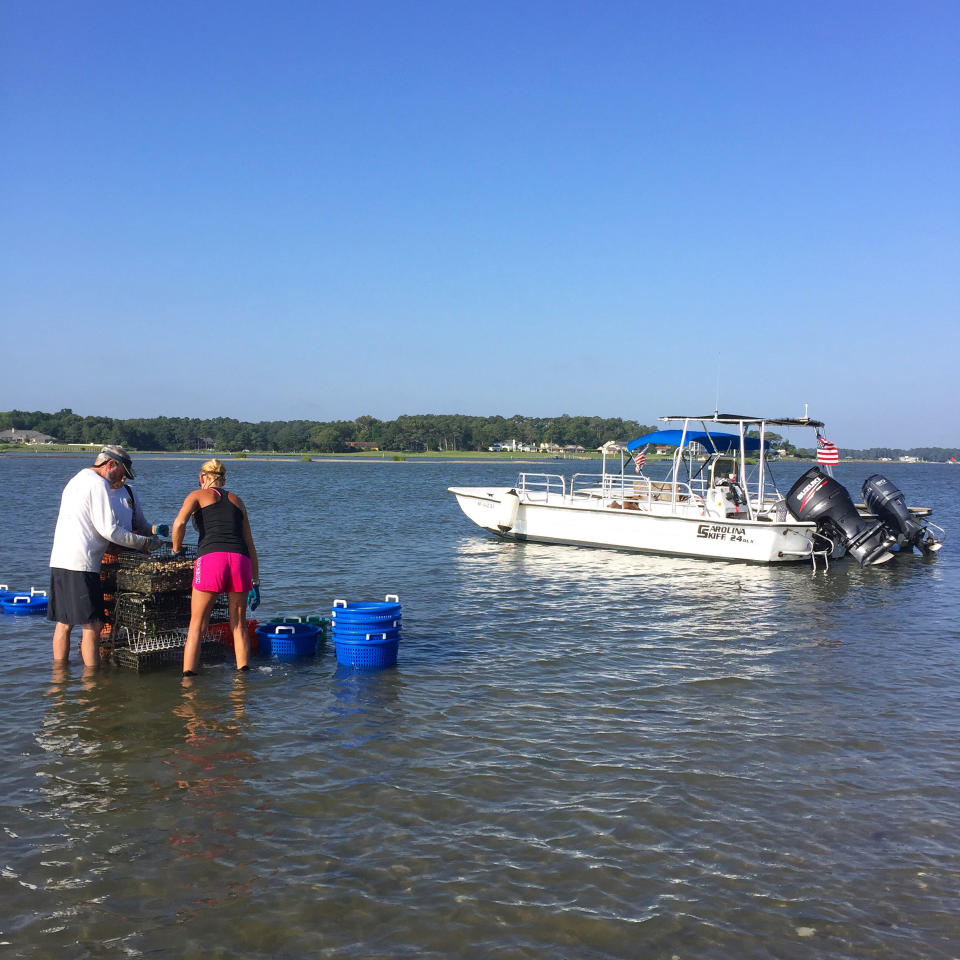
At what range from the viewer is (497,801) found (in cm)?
588

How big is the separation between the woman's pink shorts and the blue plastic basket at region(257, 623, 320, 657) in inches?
56.5

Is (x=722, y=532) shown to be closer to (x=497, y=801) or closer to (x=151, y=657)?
(x=151, y=657)

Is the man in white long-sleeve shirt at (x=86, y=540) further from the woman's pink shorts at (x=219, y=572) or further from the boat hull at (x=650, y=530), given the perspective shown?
the boat hull at (x=650, y=530)

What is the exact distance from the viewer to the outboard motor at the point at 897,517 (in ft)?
72.4

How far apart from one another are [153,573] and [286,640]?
5.95ft

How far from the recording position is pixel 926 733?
7.59 metres

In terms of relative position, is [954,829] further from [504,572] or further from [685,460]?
[685,460]

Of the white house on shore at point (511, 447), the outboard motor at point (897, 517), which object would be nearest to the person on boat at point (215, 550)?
the outboard motor at point (897, 517)

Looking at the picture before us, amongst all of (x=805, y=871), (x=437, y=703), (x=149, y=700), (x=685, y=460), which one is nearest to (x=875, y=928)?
(x=805, y=871)

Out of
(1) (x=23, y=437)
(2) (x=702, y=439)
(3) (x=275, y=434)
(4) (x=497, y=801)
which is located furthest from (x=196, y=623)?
(3) (x=275, y=434)

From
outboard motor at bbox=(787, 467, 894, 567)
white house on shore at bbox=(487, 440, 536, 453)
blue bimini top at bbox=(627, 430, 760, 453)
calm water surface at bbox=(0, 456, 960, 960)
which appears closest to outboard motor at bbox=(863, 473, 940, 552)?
outboard motor at bbox=(787, 467, 894, 567)

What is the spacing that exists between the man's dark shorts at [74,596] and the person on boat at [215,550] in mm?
853

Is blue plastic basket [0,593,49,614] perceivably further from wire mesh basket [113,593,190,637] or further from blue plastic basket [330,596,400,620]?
blue plastic basket [330,596,400,620]

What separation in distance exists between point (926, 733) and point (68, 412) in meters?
197
